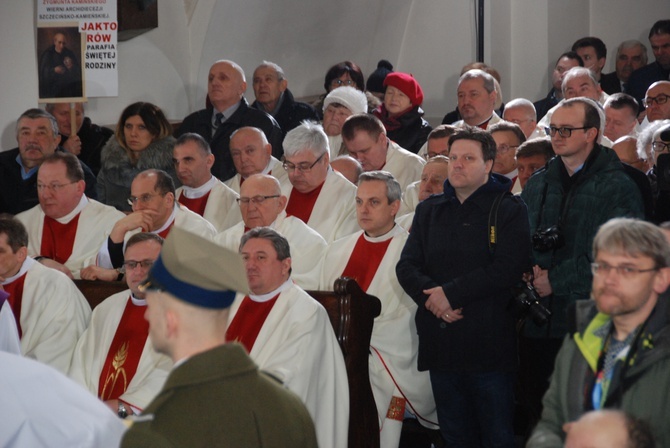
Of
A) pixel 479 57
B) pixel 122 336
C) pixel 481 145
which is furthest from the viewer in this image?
pixel 479 57

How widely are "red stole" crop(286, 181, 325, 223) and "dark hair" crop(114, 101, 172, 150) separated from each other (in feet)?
3.53

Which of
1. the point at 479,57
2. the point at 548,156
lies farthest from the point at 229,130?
the point at 479,57

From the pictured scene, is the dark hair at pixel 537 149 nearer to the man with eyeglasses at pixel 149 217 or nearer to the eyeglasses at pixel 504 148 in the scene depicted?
the eyeglasses at pixel 504 148

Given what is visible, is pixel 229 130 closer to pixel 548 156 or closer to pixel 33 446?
pixel 548 156

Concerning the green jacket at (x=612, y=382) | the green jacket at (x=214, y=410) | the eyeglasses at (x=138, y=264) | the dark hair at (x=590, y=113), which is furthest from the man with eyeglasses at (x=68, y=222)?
the green jacket at (x=214, y=410)

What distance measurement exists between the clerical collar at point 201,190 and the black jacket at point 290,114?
170 cm

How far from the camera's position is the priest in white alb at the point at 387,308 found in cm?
587

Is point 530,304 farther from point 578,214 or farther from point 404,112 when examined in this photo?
point 404,112

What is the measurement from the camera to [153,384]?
5.32m

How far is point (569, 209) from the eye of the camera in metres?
5.45

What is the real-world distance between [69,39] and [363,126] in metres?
2.13

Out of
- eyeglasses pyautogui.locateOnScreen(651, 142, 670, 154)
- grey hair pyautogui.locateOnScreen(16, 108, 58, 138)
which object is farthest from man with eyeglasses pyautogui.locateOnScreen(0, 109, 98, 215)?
eyeglasses pyautogui.locateOnScreen(651, 142, 670, 154)

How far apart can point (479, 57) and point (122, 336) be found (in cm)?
734

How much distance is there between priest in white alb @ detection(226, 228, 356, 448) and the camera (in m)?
5.33
